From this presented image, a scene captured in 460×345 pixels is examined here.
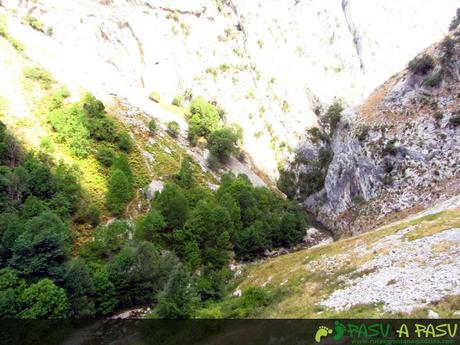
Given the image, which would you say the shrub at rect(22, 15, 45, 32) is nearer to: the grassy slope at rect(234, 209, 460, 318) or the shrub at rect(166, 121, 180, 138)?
the shrub at rect(166, 121, 180, 138)

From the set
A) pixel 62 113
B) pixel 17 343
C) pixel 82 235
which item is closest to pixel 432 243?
pixel 17 343

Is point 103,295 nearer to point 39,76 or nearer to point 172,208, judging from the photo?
point 172,208

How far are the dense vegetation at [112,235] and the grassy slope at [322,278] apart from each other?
452 cm

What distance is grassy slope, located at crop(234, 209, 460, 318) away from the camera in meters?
25.0

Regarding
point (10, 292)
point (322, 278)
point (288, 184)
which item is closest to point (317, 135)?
point (288, 184)

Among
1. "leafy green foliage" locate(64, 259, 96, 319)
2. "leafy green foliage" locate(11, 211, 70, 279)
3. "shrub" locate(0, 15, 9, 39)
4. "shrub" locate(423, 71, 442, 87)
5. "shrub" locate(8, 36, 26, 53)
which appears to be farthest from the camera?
"shrub" locate(0, 15, 9, 39)

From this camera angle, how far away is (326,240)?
7662cm

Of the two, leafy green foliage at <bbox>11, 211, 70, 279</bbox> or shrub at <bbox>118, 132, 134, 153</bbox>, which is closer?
leafy green foliage at <bbox>11, 211, 70, 279</bbox>

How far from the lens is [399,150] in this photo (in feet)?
229

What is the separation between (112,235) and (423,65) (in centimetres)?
6209

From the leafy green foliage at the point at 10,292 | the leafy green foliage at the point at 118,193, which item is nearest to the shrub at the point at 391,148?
the leafy green foliage at the point at 118,193

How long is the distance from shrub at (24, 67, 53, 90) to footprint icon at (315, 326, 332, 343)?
8596 centimetres

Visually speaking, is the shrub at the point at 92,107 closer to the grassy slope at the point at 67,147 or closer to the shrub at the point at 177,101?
the grassy slope at the point at 67,147

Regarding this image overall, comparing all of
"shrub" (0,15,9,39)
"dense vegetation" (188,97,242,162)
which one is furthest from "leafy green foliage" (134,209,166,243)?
"shrub" (0,15,9,39)
